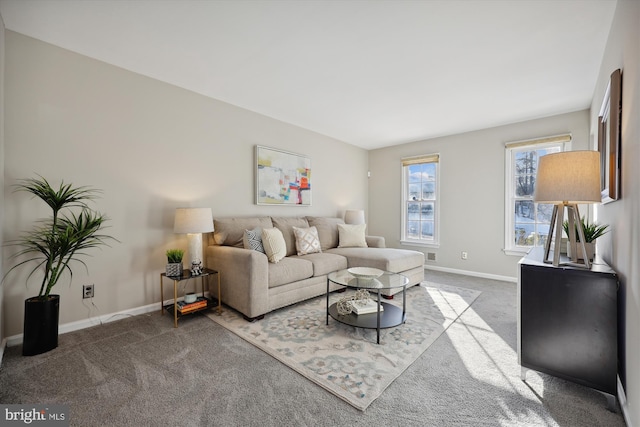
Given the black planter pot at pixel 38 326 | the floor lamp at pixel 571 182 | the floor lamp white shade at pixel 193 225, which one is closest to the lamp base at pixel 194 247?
the floor lamp white shade at pixel 193 225

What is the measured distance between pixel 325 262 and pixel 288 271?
1.96 ft

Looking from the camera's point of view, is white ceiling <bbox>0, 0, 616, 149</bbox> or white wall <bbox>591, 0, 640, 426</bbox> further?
white ceiling <bbox>0, 0, 616, 149</bbox>

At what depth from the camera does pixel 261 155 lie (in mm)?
3854

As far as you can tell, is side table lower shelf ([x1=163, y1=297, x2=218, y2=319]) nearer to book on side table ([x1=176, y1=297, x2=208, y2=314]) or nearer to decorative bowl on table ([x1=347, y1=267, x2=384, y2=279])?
book on side table ([x1=176, y1=297, x2=208, y2=314])

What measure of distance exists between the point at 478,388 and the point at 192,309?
2438 millimetres

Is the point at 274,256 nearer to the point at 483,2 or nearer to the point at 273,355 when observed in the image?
the point at 273,355

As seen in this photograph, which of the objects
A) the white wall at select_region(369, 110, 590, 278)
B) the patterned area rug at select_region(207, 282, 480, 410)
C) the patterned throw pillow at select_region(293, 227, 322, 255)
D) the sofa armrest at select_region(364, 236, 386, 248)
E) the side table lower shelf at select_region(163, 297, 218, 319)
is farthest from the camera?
the sofa armrest at select_region(364, 236, 386, 248)

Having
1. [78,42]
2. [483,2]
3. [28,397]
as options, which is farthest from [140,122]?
[483,2]

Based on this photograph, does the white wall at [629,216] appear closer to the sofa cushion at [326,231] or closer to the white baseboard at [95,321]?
the sofa cushion at [326,231]

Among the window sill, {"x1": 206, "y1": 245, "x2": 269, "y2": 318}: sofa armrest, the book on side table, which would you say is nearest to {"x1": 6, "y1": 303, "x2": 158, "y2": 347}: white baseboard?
the book on side table

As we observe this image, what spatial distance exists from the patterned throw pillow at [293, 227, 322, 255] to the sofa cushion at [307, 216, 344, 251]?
33 centimetres

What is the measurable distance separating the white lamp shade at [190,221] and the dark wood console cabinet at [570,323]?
270 cm

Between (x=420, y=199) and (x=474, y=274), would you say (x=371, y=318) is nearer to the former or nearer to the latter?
(x=474, y=274)

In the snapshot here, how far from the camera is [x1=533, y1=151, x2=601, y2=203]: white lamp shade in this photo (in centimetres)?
159
